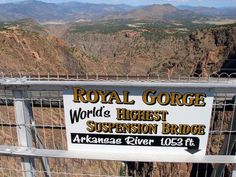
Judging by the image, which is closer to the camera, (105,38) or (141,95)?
(141,95)

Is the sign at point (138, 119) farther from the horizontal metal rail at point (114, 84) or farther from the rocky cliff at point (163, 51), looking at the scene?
the rocky cliff at point (163, 51)

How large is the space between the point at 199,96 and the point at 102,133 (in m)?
1.36

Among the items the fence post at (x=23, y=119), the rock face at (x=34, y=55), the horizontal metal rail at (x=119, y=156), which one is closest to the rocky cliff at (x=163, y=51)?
the rock face at (x=34, y=55)

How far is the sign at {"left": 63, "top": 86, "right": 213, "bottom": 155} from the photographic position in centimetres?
413

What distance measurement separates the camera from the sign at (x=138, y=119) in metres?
4.13

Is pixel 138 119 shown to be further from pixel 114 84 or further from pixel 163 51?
pixel 163 51

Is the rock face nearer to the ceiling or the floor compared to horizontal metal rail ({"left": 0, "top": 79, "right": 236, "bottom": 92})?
nearer to the floor

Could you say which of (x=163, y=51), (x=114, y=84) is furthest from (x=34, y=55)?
(x=163, y=51)

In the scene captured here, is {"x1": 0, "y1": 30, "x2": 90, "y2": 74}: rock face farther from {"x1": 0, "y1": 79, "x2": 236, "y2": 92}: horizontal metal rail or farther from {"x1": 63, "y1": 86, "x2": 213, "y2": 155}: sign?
{"x1": 63, "y1": 86, "x2": 213, "y2": 155}: sign

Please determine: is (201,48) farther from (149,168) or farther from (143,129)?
(143,129)

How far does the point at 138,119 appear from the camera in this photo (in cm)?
426

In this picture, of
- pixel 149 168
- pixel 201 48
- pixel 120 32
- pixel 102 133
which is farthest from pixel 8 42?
pixel 120 32

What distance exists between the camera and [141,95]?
163 inches

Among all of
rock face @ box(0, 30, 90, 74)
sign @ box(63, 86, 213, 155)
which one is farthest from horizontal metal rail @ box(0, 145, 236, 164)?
rock face @ box(0, 30, 90, 74)
